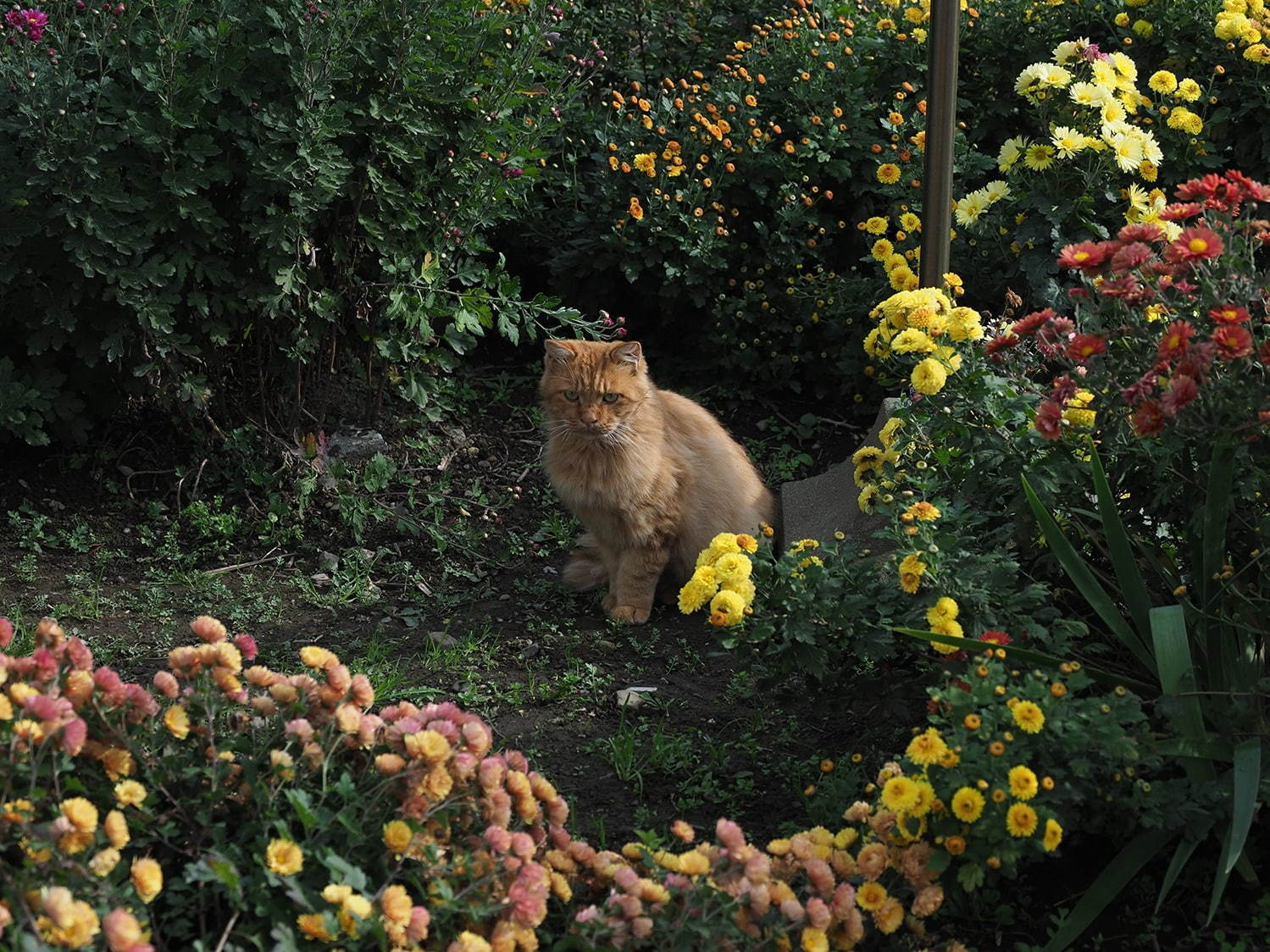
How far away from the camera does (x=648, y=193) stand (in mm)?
5797

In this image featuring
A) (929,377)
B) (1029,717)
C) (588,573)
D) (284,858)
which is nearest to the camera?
(284,858)

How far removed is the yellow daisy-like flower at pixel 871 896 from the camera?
2512 mm

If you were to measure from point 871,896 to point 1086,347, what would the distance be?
1.14 m

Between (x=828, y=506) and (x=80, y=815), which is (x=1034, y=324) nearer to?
(x=828, y=506)

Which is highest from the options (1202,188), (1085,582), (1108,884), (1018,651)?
(1202,188)

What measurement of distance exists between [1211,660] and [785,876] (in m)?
1.08

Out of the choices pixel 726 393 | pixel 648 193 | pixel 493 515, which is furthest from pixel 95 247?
pixel 726 393

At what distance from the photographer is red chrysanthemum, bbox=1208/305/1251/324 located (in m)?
2.57

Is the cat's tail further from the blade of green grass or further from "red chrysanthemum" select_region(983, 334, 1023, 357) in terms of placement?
the blade of green grass

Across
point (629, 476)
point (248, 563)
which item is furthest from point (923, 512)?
point (248, 563)

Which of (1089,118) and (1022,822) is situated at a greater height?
(1089,118)

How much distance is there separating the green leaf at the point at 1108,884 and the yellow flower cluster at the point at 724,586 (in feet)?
2.87

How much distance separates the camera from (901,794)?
2.50m

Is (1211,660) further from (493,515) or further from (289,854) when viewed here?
(493,515)
